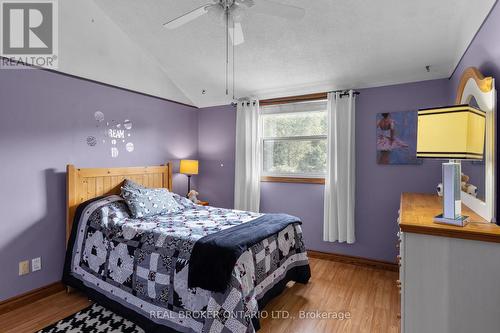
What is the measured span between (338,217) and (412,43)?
2.08m

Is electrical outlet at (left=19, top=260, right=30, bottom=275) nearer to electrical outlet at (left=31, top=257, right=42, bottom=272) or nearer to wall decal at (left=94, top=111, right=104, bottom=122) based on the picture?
electrical outlet at (left=31, top=257, right=42, bottom=272)

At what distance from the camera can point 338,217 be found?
11.5 ft

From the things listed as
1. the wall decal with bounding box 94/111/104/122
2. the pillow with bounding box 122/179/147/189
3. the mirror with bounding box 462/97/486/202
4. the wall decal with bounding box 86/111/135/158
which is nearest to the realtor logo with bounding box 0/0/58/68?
the wall decal with bounding box 94/111/104/122

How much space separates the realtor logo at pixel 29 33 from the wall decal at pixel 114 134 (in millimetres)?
723

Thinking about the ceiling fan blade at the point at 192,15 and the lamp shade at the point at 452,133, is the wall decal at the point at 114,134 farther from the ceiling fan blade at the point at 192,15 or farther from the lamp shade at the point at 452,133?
the lamp shade at the point at 452,133

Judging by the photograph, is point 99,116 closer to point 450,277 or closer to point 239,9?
point 239,9

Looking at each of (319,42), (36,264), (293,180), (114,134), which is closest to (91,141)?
(114,134)

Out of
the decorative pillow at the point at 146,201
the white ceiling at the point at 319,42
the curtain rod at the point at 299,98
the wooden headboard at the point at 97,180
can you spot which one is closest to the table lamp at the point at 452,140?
the white ceiling at the point at 319,42

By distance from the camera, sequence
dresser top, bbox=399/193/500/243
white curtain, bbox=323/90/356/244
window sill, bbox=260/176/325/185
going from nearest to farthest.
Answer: dresser top, bbox=399/193/500/243
white curtain, bbox=323/90/356/244
window sill, bbox=260/176/325/185

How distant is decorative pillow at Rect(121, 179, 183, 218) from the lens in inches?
115

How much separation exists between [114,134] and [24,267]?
5.35 feet

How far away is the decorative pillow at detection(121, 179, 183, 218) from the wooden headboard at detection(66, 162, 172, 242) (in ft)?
0.48

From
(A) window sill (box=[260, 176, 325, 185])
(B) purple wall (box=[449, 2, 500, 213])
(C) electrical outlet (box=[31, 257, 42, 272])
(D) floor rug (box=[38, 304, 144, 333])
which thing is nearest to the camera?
(B) purple wall (box=[449, 2, 500, 213])

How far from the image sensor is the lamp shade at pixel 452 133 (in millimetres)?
1353
